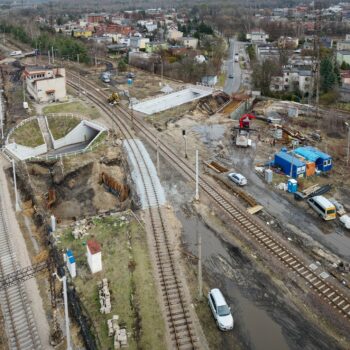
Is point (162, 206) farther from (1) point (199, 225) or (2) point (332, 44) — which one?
(2) point (332, 44)

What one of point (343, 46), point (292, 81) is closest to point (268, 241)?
point (292, 81)

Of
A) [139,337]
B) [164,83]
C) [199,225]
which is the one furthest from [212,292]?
[164,83]

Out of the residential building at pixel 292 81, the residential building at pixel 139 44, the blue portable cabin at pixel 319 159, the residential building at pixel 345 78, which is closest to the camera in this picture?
the blue portable cabin at pixel 319 159

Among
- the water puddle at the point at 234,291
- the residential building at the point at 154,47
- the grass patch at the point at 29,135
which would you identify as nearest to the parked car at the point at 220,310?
the water puddle at the point at 234,291

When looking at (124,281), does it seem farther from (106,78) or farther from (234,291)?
(106,78)

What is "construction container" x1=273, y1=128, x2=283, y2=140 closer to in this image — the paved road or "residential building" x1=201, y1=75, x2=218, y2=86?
the paved road

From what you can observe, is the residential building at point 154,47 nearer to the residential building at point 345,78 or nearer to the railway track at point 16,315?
the residential building at point 345,78
